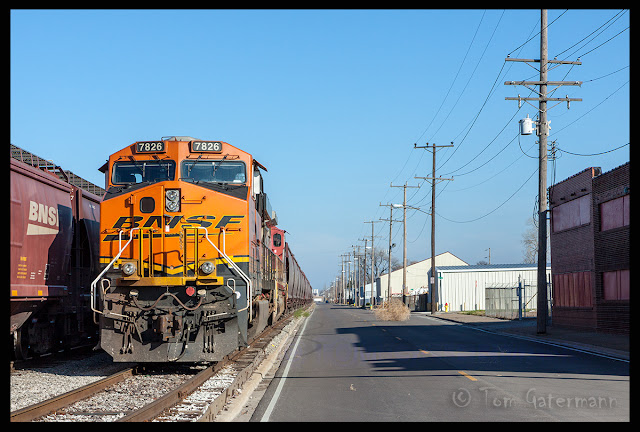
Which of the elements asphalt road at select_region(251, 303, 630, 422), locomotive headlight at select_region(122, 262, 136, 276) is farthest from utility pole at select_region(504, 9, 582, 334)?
locomotive headlight at select_region(122, 262, 136, 276)

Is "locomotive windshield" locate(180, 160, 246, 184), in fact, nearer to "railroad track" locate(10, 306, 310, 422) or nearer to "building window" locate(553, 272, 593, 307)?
"railroad track" locate(10, 306, 310, 422)

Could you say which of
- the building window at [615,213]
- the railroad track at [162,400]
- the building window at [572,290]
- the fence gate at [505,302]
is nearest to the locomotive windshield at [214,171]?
the railroad track at [162,400]

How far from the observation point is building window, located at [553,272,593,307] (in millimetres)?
28703

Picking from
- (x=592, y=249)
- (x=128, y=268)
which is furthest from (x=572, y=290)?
(x=128, y=268)

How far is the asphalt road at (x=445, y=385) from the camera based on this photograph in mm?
9352

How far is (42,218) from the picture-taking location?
14.5 metres

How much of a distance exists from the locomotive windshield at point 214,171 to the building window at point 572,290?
19.4 meters

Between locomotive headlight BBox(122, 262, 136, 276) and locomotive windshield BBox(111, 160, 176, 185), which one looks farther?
locomotive windshield BBox(111, 160, 176, 185)

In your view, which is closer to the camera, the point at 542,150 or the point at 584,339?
the point at 584,339

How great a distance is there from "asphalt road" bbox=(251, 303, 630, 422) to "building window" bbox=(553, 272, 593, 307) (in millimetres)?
9070

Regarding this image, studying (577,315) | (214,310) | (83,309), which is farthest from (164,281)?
(577,315)

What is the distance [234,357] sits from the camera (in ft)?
54.7

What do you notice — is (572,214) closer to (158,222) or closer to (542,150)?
(542,150)

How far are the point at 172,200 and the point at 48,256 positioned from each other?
343 centimetres
